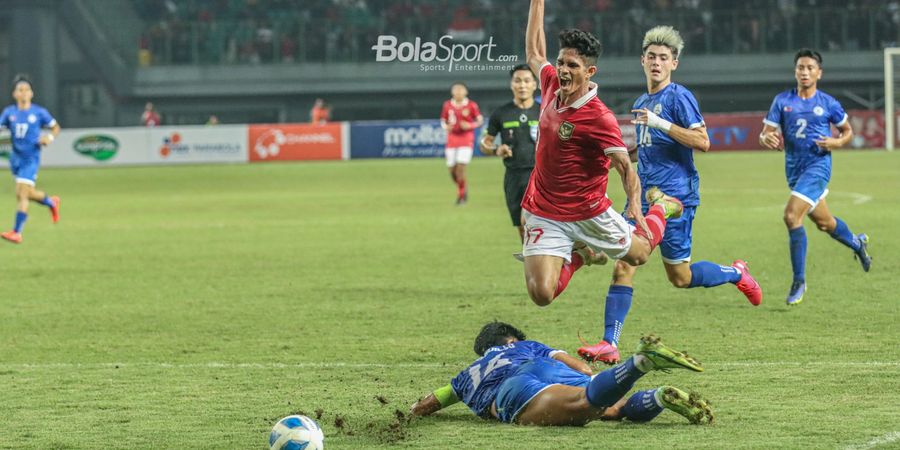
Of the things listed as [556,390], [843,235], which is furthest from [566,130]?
[843,235]

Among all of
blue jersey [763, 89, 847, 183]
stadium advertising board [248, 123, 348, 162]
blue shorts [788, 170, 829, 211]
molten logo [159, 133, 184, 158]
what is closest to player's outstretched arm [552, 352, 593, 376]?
blue shorts [788, 170, 829, 211]

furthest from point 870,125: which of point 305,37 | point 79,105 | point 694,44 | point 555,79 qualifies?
point 555,79

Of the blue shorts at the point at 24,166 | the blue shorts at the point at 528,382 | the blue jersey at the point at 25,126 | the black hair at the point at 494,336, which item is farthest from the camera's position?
the blue shorts at the point at 24,166

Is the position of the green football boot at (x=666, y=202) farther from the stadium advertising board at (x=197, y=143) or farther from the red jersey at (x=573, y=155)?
the stadium advertising board at (x=197, y=143)

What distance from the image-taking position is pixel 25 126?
62.3 ft

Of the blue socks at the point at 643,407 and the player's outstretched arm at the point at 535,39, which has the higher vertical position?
the player's outstretched arm at the point at 535,39

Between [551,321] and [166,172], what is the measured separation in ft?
92.1

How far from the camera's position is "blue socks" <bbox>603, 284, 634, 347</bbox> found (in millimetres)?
8734

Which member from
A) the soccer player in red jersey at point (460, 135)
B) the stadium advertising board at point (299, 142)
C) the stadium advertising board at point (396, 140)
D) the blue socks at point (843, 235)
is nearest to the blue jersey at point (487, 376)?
the blue socks at point (843, 235)

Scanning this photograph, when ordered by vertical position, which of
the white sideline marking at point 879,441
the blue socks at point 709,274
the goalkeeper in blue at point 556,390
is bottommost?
the white sideline marking at point 879,441

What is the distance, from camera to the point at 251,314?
1143cm

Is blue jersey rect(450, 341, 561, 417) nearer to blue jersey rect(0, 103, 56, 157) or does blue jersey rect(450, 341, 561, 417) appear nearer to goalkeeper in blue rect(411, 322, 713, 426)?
goalkeeper in blue rect(411, 322, 713, 426)

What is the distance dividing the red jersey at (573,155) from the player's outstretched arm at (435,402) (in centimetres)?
148

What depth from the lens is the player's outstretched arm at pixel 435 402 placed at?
6816 mm
